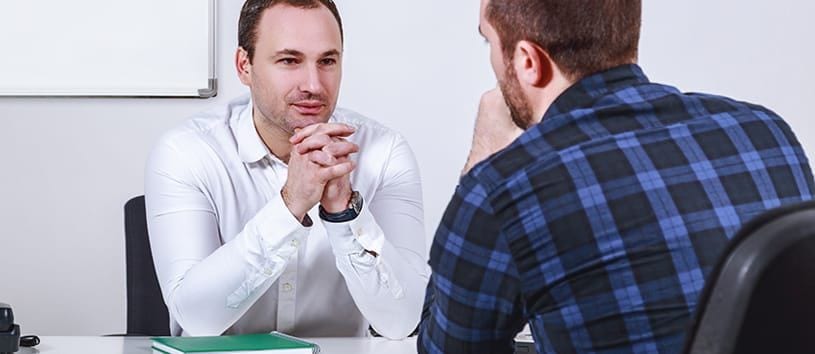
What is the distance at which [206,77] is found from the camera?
3.14 meters

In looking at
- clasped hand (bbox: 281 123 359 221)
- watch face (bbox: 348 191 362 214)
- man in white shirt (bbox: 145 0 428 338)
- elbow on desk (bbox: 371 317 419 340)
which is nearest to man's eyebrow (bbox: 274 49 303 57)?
man in white shirt (bbox: 145 0 428 338)

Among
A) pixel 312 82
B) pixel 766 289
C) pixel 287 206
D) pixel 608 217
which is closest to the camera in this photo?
pixel 766 289

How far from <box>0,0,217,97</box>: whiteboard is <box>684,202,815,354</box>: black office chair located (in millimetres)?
2513

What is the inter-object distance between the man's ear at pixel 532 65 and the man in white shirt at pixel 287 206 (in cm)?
77

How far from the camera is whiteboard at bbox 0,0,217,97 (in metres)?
3.11

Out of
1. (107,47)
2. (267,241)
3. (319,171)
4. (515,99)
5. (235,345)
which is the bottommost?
(235,345)

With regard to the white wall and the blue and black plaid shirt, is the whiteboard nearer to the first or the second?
the white wall

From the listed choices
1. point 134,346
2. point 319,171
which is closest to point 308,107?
point 319,171

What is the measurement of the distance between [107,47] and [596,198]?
7.59ft

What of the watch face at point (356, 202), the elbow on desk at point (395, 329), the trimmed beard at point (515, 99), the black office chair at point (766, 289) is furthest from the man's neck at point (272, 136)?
the black office chair at point (766, 289)

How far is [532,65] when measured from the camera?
50.5 inches

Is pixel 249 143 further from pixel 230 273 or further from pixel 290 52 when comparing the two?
pixel 230 273

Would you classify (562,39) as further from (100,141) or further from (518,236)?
(100,141)

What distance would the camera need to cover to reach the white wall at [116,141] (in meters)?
3.16
